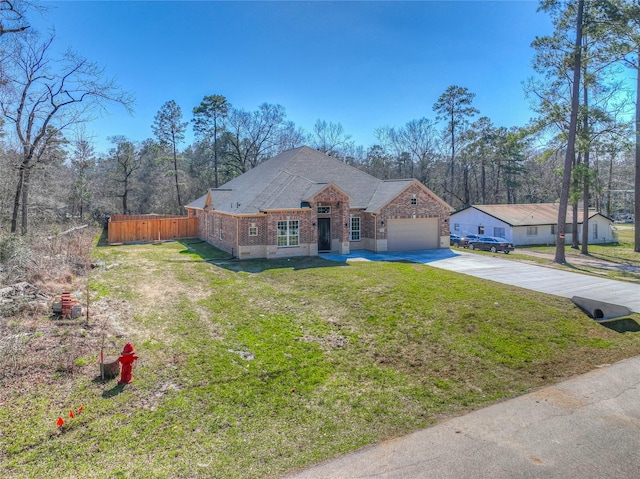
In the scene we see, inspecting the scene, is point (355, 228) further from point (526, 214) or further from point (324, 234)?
point (526, 214)

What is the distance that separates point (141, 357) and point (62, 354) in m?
1.54

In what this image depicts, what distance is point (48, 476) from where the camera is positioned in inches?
190

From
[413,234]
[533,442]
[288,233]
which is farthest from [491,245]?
[533,442]

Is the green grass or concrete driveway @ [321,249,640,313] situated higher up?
concrete driveway @ [321,249,640,313]

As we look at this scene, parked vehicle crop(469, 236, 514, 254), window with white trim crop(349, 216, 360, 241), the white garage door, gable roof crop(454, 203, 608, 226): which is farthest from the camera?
gable roof crop(454, 203, 608, 226)

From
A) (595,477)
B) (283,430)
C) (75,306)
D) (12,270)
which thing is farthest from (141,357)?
(595,477)

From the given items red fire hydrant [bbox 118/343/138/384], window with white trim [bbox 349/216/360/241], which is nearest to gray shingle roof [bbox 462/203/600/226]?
window with white trim [bbox 349/216/360/241]

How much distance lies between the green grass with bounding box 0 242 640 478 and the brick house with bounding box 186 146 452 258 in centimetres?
516

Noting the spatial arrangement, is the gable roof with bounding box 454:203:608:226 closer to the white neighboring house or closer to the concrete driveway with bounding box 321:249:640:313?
the white neighboring house

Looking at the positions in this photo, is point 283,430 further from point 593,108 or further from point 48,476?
point 593,108

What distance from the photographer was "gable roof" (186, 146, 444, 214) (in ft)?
67.6

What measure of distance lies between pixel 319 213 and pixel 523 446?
1652 centimetres

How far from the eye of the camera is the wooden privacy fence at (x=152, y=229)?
89.1 feet

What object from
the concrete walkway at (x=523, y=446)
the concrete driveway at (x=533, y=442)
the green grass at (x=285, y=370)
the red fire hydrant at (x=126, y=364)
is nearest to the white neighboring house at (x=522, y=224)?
the green grass at (x=285, y=370)
